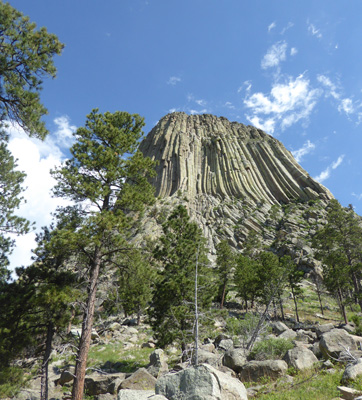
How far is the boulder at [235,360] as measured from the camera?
11406 millimetres

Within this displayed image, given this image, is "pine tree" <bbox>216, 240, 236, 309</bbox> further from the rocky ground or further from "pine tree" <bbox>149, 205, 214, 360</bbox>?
"pine tree" <bbox>149, 205, 214, 360</bbox>

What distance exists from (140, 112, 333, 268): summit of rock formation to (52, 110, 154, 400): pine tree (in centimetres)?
4685

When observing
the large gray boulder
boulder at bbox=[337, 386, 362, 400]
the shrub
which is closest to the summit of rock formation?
the shrub

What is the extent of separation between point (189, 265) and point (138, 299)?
14917 millimetres

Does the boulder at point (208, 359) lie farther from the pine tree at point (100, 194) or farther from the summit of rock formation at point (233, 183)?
the summit of rock formation at point (233, 183)

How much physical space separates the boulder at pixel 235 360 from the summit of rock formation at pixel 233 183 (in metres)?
46.7

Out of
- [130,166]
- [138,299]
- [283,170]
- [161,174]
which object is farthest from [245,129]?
[130,166]

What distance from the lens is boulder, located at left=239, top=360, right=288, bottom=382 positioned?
31.7ft

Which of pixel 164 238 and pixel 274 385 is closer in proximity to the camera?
pixel 274 385

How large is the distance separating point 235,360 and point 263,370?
6.04 ft

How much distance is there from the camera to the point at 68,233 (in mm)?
11656

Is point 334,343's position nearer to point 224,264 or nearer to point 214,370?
point 214,370

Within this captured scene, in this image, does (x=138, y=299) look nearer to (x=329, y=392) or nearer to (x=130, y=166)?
(x=130, y=166)

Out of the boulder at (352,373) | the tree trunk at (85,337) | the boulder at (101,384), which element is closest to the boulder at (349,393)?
the boulder at (352,373)
